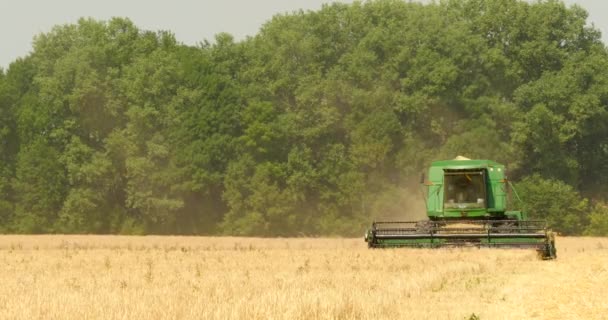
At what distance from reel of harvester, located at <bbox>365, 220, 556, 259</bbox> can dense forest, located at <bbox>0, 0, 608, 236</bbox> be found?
104 ft

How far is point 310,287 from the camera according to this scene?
1583cm

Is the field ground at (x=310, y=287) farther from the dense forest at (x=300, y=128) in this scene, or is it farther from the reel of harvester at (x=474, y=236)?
the dense forest at (x=300, y=128)

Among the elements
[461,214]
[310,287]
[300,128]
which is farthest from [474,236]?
[300,128]

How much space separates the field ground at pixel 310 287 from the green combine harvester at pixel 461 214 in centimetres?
138

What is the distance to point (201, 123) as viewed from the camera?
61594 millimetres

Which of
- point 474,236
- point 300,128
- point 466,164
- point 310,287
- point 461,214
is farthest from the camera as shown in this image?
point 300,128

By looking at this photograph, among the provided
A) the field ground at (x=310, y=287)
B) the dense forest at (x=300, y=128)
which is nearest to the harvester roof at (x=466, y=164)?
the field ground at (x=310, y=287)

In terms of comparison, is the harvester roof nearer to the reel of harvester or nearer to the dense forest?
the reel of harvester

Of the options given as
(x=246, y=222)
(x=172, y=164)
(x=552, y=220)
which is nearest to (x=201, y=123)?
(x=172, y=164)

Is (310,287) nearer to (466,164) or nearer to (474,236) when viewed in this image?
(474,236)

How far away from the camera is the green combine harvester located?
2730cm

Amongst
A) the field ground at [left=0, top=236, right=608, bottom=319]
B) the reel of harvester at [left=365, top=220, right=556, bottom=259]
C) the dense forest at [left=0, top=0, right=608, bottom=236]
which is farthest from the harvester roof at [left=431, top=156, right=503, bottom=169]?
the dense forest at [left=0, top=0, right=608, bottom=236]

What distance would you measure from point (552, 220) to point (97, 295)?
49252mm

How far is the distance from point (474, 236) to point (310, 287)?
12316mm
